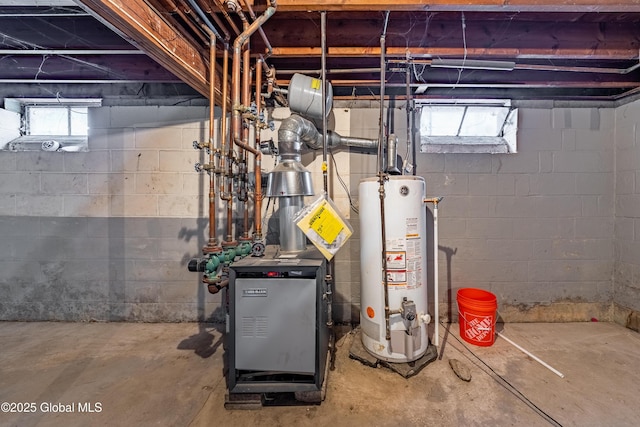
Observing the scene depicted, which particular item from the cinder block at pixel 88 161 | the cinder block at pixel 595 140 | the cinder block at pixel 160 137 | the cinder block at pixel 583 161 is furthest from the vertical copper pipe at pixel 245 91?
the cinder block at pixel 595 140

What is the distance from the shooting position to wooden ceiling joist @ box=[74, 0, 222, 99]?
1.03 m

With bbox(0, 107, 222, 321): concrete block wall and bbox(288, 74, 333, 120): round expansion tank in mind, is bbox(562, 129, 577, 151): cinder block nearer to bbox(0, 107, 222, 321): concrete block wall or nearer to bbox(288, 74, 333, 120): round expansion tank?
bbox(288, 74, 333, 120): round expansion tank

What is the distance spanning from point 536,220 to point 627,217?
2.29 ft

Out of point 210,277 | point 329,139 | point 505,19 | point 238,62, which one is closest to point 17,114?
point 238,62

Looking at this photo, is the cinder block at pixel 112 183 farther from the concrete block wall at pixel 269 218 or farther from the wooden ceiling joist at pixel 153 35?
the wooden ceiling joist at pixel 153 35

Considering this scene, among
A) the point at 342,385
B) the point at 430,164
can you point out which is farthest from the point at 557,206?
the point at 342,385

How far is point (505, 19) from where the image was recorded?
1.63m

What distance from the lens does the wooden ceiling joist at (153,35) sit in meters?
1.03

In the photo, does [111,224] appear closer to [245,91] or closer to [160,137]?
[160,137]

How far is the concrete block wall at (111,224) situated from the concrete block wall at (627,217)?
137 inches

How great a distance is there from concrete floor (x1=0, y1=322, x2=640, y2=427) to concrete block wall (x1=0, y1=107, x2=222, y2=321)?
29 cm

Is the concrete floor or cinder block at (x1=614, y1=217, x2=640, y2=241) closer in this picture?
the concrete floor

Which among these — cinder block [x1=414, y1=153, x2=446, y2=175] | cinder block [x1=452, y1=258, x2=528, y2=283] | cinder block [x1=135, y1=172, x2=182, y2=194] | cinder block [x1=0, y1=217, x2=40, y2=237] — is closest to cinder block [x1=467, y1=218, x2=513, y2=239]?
cinder block [x1=452, y1=258, x2=528, y2=283]

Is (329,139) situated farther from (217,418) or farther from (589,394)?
(589,394)
